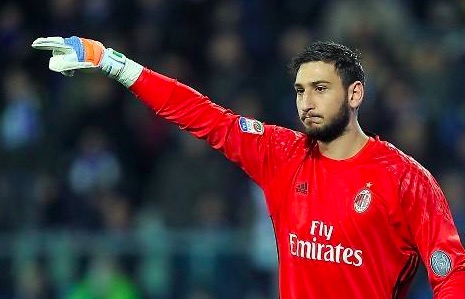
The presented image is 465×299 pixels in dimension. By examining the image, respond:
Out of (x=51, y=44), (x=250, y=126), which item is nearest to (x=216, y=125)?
(x=250, y=126)

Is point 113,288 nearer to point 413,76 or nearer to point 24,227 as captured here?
point 24,227

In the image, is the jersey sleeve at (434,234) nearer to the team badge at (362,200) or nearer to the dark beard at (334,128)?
the team badge at (362,200)

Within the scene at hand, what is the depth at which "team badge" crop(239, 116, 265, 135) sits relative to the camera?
18.9ft

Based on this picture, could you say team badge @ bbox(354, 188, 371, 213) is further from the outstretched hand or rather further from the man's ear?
the outstretched hand

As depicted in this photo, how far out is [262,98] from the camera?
1158 cm

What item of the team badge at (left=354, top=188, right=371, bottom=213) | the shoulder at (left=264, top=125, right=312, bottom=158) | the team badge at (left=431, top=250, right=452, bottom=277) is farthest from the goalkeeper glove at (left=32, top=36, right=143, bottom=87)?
the team badge at (left=431, top=250, right=452, bottom=277)

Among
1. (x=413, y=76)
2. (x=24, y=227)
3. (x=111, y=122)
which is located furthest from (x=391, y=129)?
(x=24, y=227)

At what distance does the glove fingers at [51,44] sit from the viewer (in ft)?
18.2

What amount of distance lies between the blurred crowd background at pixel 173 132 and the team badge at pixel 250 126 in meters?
4.26

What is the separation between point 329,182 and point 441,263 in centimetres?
71

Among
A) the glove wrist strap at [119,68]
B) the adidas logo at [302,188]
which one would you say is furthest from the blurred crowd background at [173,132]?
the glove wrist strap at [119,68]

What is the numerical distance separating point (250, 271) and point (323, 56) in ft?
15.9

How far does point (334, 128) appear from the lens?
217 inches

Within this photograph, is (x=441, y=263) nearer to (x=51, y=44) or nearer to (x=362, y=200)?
(x=362, y=200)
